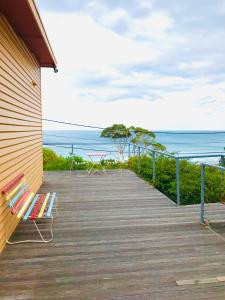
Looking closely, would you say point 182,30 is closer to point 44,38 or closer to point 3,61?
point 44,38

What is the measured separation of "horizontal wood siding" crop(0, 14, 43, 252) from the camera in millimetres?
3830

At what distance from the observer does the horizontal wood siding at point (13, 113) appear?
3.83 meters

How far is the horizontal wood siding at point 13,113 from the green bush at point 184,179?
3225 mm

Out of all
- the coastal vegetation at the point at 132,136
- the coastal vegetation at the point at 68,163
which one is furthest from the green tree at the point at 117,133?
the coastal vegetation at the point at 68,163

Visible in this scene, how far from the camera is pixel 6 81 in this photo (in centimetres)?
402

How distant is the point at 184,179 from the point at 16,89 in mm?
5151

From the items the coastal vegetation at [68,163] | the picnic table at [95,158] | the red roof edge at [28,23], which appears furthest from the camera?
the coastal vegetation at [68,163]

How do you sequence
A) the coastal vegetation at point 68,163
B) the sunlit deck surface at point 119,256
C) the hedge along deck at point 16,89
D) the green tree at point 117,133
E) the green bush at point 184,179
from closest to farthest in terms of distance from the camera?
the sunlit deck surface at point 119,256 → the hedge along deck at point 16,89 → the green bush at point 184,179 → the coastal vegetation at point 68,163 → the green tree at point 117,133

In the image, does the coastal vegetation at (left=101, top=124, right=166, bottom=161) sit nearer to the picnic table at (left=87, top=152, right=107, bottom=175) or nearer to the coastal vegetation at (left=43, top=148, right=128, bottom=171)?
the coastal vegetation at (left=43, top=148, right=128, bottom=171)

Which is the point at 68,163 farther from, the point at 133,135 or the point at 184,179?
the point at 133,135

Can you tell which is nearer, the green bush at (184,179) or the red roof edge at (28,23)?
the red roof edge at (28,23)

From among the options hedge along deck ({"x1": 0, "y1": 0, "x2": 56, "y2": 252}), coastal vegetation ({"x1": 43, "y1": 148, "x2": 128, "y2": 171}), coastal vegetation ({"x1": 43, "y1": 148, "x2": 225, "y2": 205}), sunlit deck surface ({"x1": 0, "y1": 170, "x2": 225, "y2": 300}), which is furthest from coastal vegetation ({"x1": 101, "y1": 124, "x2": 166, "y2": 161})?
sunlit deck surface ({"x1": 0, "y1": 170, "x2": 225, "y2": 300})

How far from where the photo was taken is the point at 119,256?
136 inches

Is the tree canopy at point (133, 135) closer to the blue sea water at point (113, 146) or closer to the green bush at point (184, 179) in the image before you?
the blue sea water at point (113, 146)
